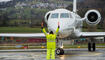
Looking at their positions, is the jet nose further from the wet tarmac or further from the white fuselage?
the wet tarmac

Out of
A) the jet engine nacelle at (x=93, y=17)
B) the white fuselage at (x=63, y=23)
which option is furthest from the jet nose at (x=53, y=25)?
the jet engine nacelle at (x=93, y=17)

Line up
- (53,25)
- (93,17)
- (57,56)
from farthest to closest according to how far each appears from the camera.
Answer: (93,17)
(53,25)
(57,56)

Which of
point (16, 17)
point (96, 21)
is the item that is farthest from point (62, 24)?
point (16, 17)

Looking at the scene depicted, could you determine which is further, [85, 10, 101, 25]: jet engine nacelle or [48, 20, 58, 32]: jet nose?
[85, 10, 101, 25]: jet engine nacelle

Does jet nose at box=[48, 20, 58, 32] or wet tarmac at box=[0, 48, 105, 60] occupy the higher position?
jet nose at box=[48, 20, 58, 32]

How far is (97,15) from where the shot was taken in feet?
73.9

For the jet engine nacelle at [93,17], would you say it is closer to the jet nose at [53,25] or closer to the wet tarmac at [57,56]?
the wet tarmac at [57,56]

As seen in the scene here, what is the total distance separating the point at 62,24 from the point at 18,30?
34.2 meters

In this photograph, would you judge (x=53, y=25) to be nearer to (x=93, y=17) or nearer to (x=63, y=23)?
(x=63, y=23)

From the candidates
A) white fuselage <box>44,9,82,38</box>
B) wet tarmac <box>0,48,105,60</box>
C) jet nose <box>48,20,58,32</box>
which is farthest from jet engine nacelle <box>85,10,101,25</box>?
jet nose <box>48,20,58,32</box>

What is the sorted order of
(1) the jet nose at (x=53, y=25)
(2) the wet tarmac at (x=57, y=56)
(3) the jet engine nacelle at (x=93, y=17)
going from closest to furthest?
(2) the wet tarmac at (x=57, y=56)
(1) the jet nose at (x=53, y=25)
(3) the jet engine nacelle at (x=93, y=17)

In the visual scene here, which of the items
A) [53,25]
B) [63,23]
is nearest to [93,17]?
[63,23]

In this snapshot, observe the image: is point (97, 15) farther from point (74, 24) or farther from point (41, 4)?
point (41, 4)

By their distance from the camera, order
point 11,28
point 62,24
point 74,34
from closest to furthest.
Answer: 1. point 62,24
2. point 74,34
3. point 11,28
